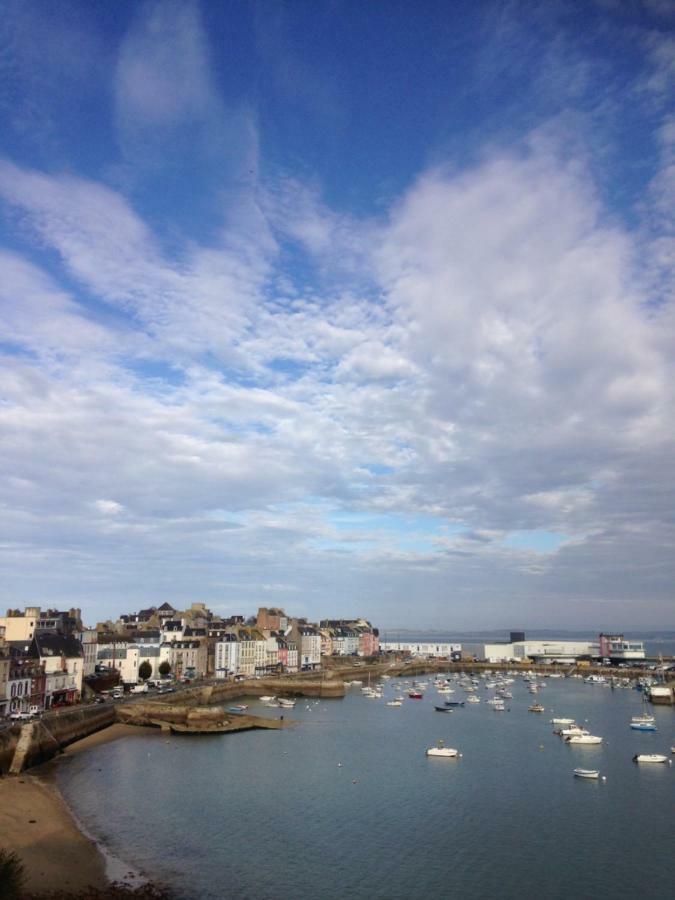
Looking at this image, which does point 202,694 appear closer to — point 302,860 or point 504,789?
point 504,789

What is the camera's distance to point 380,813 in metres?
42.7

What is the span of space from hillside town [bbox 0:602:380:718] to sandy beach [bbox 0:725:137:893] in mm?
18951

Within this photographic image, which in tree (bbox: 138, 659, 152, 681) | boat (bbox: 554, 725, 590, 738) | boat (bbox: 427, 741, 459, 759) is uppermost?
tree (bbox: 138, 659, 152, 681)

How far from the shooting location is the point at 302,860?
1358 inches

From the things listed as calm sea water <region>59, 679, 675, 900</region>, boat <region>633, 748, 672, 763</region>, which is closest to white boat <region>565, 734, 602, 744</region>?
calm sea water <region>59, 679, 675, 900</region>

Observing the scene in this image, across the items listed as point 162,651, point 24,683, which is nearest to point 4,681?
point 24,683

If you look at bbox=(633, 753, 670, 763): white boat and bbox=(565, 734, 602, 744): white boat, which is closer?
bbox=(633, 753, 670, 763): white boat

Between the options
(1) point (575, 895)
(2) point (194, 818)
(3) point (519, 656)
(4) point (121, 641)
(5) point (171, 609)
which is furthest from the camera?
(3) point (519, 656)

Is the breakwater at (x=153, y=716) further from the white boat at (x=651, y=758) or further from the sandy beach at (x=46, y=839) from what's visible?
the white boat at (x=651, y=758)

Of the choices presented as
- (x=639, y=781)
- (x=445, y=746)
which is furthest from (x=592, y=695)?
(x=639, y=781)

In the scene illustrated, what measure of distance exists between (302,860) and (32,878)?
12260 millimetres

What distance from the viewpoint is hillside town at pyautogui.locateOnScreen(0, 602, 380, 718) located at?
7106 cm

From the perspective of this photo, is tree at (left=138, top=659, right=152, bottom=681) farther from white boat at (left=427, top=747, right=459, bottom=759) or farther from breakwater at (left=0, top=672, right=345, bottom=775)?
white boat at (left=427, top=747, right=459, bottom=759)

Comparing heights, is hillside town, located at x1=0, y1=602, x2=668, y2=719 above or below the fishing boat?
above
